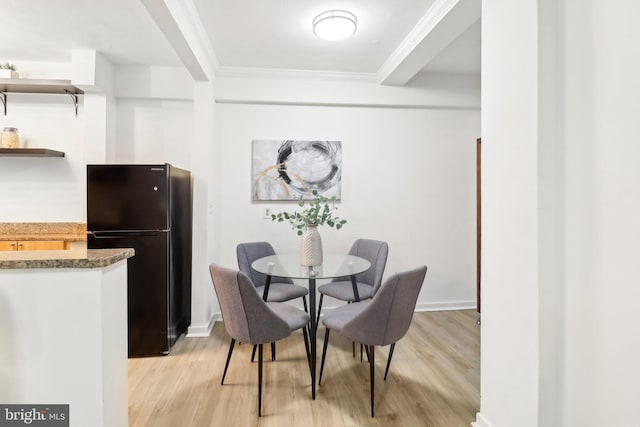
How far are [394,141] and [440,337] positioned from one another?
2087mm

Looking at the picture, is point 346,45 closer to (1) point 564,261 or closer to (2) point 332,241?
(2) point 332,241

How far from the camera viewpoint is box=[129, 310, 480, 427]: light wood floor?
1.83m

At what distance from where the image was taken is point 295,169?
3.43 m

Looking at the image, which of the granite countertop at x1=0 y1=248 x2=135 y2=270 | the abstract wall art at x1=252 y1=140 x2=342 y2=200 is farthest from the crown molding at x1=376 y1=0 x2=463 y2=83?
the granite countertop at x1=0 y1=248 x2=135 y2=270

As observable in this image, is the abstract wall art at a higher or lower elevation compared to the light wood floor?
higher

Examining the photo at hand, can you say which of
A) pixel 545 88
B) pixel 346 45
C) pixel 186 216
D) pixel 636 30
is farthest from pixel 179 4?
pixel 636 30

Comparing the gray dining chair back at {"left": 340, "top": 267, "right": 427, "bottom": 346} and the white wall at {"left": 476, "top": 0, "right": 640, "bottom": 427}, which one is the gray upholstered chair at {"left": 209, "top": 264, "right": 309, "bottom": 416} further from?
the white wall at {"left": 476, "top": 0, "right": 640, "bottom": 427}

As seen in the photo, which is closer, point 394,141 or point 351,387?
point 351,387

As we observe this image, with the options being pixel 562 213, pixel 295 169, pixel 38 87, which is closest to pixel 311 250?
pixel 295 169

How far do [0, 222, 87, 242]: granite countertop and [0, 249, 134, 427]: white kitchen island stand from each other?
2.10 meters

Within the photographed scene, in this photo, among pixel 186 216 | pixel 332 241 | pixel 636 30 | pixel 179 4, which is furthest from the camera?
pixel 332 241

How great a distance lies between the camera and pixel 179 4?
2074mm

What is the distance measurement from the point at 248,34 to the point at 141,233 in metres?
1.84

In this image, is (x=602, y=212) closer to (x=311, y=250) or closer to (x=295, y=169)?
(x=311, y=250)
